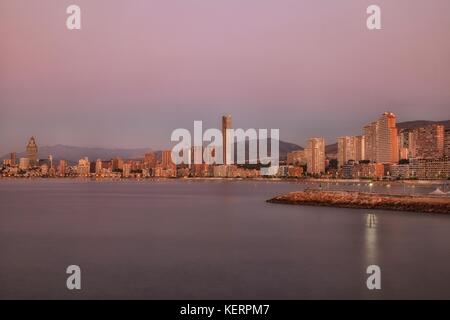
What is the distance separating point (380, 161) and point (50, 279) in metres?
179

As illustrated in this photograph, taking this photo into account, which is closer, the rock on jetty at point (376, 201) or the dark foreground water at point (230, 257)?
the dark foreground water at point (230, 257)

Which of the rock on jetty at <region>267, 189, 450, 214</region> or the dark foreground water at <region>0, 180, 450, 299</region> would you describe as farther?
the rock on jetty at <region>267, 189, 450, 214</region>

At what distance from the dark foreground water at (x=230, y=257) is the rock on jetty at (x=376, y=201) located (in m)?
3.34

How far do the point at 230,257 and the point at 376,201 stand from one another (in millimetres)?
23533

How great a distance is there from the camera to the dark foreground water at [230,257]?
12.7 metres

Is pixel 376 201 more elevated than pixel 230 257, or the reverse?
pixel 376 201

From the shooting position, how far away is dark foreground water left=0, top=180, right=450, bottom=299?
12.7 m

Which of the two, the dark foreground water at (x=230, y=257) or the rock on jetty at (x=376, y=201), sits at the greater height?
the rock on jetty at (x=376, y=201)

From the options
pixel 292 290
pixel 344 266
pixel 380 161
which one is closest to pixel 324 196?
pixel 344 266

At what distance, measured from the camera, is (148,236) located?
23734mm

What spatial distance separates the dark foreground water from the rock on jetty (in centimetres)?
334

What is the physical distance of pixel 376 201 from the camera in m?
37.7
